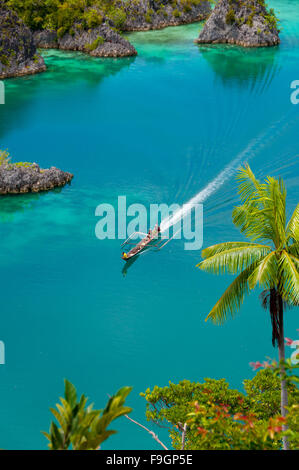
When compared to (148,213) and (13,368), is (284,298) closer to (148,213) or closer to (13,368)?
(13,368)

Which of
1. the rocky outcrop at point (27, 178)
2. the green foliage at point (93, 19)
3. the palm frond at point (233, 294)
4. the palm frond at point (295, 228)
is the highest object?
the green foliage at point (93, 19)

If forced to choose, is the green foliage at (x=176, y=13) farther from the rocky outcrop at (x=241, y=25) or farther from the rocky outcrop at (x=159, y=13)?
the rocky outcrop at (x=241, y=25)

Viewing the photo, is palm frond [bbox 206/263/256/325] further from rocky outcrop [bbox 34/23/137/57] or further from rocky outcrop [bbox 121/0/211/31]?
rocky outcrop [bbox 121/0/211/31]

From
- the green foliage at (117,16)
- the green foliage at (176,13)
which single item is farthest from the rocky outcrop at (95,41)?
the green foliage at (176,13)

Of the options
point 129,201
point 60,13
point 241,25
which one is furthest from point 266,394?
point 60,13

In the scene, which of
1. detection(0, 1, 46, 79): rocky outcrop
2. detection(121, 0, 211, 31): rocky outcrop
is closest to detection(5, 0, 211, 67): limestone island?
detection(121, 0, 211, 31): rocky outcrop
